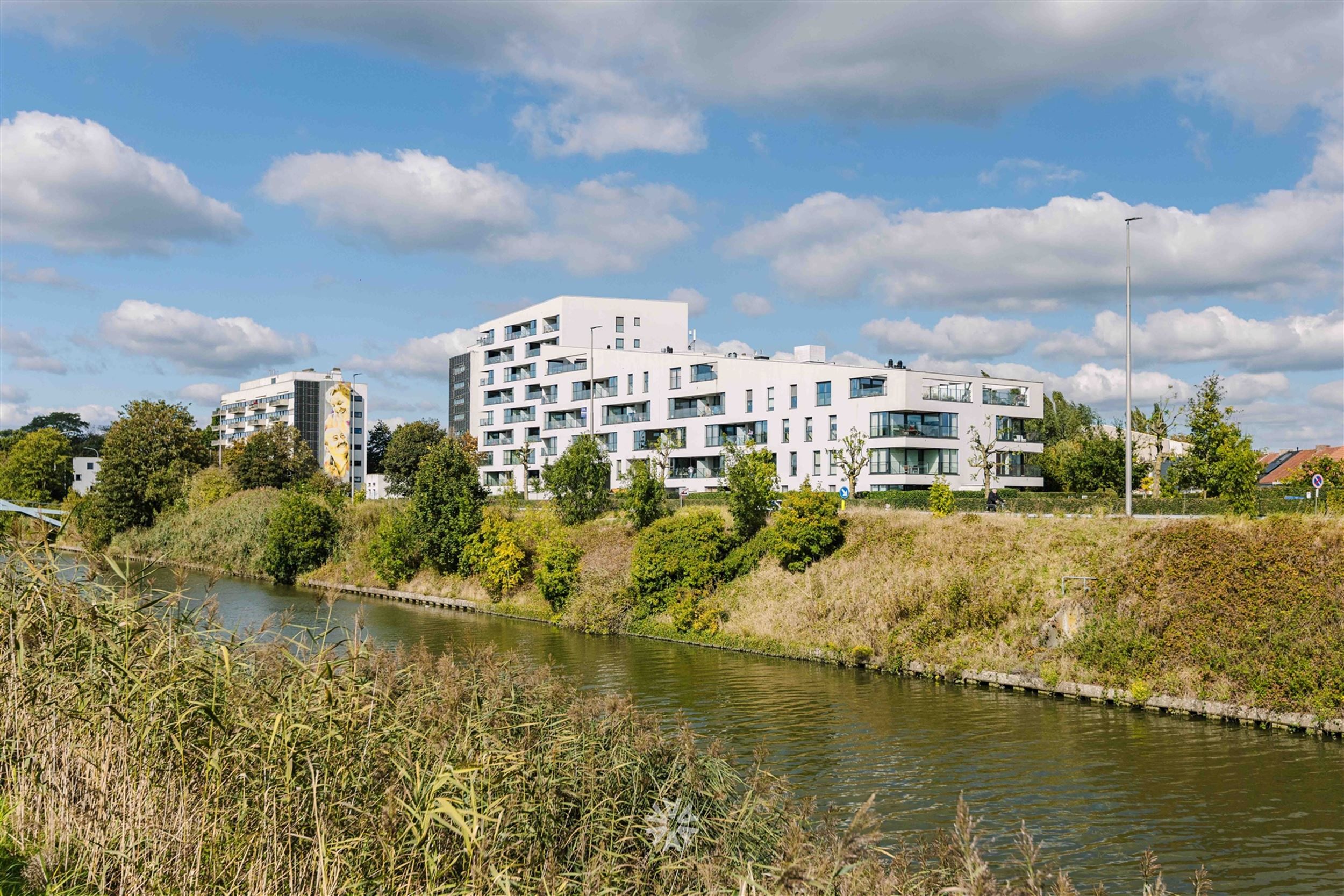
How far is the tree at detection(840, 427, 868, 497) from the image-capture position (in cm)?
5112

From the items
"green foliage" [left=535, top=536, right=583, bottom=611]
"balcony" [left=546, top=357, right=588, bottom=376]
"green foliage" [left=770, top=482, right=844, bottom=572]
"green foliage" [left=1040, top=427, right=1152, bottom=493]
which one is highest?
"balcony" [left=546, top=357, right=588, bottom=376]

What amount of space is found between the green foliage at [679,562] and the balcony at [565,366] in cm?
4198

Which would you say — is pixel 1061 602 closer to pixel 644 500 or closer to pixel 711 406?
pixel 644 500

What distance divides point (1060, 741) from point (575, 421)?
61.7 m

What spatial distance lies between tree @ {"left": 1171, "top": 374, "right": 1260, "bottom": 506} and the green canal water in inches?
672

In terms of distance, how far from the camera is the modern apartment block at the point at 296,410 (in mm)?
123438

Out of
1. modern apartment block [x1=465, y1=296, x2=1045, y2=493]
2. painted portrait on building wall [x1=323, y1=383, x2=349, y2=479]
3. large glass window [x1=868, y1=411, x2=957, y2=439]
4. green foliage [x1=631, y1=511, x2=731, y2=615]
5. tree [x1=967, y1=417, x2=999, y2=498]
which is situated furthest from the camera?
painted portrait on building wall [x1=323, y1=383, x2=349, y2=479]

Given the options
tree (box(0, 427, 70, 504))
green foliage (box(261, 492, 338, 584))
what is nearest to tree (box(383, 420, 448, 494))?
tree (box(0, 427, 70, 504))

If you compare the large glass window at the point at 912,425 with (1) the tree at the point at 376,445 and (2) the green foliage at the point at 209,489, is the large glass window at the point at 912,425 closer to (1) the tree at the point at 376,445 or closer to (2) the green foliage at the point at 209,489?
(2) the green foliage at the point at 209,489

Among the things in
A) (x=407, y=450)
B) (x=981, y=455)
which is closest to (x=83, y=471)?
(x=407, y=450)

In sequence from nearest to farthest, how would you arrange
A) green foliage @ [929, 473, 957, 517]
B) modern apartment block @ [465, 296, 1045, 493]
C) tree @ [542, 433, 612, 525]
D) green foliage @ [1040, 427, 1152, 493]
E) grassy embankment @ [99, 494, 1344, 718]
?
grassy embankment @ [99, 494, 1344, 718]
green foliage @ [929, 473, 957, 517]
tree @ [542, 433, 612, 525]
green foliage @ [1040, 427, 1152, 493]
modern apartment block @ [465, 296, 1045, 493]

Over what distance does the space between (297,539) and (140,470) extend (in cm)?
2549

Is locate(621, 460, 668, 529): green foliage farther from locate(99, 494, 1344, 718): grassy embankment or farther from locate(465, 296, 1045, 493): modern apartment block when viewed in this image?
locate(465, 296, 1045, 493): modern apartment block

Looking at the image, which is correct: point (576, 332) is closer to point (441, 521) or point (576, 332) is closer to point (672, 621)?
point (441, 521)
